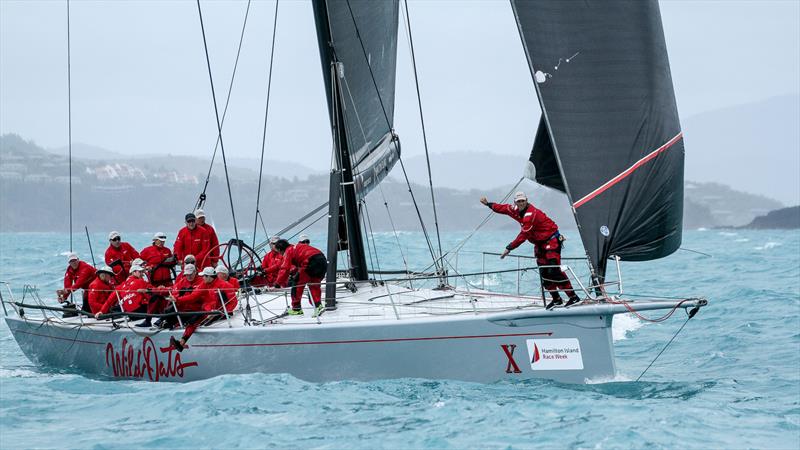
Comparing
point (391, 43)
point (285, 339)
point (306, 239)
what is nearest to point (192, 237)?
point (306, 239)

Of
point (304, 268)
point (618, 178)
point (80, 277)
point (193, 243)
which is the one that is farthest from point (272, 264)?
point (618, 178)

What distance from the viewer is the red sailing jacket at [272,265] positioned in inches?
476

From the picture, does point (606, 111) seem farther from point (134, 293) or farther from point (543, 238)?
point (134, 293)

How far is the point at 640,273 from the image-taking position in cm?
3084

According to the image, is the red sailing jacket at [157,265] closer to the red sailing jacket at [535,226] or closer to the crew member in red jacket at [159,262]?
the crew member in red jacket at [159,262]

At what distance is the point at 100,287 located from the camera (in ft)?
38.9

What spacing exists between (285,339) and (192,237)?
2.97 meters

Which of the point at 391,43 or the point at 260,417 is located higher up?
the point at 391,43

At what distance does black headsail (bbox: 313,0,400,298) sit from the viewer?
38.2 feet

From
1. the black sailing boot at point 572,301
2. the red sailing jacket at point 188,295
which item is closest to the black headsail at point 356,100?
the red sailing jacket at point 188,295

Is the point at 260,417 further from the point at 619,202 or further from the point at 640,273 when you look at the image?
the point at 640,273

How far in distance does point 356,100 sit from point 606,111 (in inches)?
160

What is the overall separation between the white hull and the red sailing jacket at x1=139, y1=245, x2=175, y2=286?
53.4 inches

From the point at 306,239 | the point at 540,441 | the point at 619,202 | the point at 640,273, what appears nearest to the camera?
the point at 540,441
